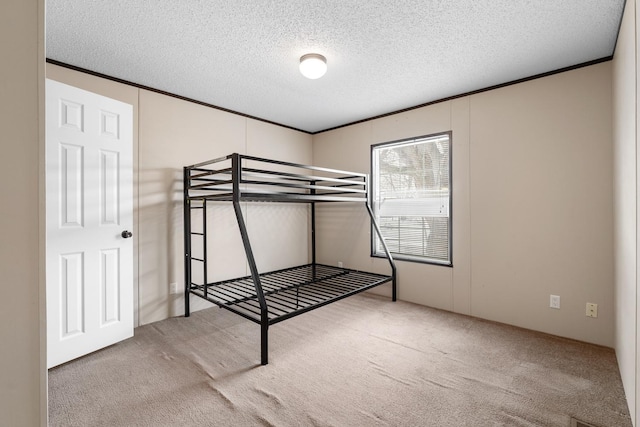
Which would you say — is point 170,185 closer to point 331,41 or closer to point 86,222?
point 86,222

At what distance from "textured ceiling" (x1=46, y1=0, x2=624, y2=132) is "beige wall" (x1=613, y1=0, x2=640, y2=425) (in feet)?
0.97

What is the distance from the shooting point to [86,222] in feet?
7.18

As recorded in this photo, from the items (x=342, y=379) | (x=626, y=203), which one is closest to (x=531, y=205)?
(x=626, y=203)

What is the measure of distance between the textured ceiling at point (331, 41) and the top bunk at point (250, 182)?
79cm

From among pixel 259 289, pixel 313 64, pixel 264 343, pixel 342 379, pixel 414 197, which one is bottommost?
pixel 342 379

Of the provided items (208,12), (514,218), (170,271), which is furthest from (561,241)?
(170,271)

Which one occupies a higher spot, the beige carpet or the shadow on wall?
the shadow on wall

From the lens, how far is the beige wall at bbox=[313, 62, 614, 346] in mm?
2299

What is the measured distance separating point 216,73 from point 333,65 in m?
1.03

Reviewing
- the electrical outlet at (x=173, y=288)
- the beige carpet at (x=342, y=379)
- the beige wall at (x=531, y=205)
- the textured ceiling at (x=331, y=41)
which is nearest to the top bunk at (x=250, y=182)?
the textured ceiling at (x=331, y=41)

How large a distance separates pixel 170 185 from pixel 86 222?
0.89 m

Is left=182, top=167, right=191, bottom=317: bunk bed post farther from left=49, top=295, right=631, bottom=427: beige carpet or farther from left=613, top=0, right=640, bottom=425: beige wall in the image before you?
left=613, top=0, right=640, bottom=425: beige wall
